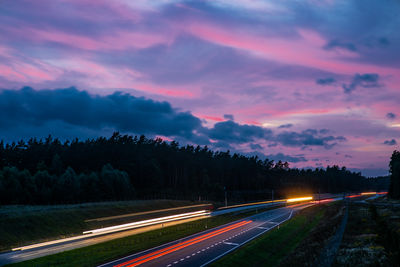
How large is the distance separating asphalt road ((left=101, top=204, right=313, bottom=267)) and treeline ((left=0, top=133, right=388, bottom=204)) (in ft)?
133

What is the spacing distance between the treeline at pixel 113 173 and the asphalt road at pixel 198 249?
40508 mm

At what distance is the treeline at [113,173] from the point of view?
311ft

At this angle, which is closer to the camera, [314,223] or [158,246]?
[158,246]

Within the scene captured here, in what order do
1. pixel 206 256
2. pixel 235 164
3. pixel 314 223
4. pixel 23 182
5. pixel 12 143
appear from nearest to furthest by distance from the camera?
pixel 206 256
pixel 314 223
pixel 23 182
pixel 12 143
pixel 235 164

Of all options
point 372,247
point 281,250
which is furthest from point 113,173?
point 372,247

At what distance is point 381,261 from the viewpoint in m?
37.8

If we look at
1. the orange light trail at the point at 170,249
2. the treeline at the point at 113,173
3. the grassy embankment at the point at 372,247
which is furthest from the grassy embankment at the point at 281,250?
the treeline at the point at 113,173

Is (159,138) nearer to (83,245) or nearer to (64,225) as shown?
(64,225)

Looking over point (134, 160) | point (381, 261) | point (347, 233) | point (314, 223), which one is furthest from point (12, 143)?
point (381, 261)

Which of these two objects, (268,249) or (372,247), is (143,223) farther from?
(372,247)

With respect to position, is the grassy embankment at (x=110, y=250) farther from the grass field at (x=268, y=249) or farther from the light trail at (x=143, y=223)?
the grass field at (x=268, y=249)

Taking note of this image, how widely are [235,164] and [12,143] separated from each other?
366 ft

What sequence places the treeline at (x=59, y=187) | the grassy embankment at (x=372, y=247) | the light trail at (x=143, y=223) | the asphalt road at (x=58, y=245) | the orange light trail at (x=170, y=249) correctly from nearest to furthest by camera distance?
the grassy embankment at (x=372, y=247) < the orange light trail at (x=170, y=249) < the asphalt road at (x=58, y=245) < the light trail at (x=143, y=223) < the treeline at (x=59, y=187)

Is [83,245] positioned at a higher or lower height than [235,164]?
lower
